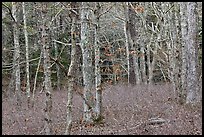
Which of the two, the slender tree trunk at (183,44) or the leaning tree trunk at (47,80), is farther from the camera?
the slender tree trunk at (183,44)

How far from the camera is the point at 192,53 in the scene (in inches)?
532

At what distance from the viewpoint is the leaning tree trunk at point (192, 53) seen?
13.4 meters

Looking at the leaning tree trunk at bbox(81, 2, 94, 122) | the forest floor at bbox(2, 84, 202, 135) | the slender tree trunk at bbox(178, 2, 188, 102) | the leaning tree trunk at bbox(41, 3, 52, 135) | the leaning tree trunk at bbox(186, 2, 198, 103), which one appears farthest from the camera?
the slender tree trunk at bbox(178, 2, 188, 102)

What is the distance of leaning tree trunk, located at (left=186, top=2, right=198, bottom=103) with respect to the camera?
44.1 feet

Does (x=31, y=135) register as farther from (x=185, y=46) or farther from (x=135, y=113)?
(x=185, y=46)

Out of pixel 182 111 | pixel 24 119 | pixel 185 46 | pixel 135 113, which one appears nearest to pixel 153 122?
pixel 182 111

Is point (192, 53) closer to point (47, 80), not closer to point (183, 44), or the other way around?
point (183, 44)

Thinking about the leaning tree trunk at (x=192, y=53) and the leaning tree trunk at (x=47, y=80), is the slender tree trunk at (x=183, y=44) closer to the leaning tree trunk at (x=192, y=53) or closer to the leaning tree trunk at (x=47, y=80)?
the leaning tree trunk at (x=192, y=53)

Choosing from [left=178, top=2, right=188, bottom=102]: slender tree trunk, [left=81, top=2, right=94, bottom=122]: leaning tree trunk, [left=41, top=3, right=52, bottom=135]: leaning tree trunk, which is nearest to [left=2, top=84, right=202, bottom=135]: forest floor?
[left=81, top=2, right=94, bottom=122]: leaning tree trunk

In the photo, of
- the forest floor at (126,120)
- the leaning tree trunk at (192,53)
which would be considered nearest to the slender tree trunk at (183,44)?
the leaning tree trunk at (192,53)

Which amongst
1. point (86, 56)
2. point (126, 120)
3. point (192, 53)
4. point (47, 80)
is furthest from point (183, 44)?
point (47, 80)

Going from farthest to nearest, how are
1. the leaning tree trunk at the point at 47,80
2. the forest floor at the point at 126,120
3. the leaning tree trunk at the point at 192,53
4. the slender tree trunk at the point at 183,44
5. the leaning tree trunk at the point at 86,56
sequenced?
1. the slender tree trunk at the point at 183,44
2. the leaning tree trunk at the point at 192,53
3. the leaning tree trunk at the point at 86,56
4. the forest floor at the point at 126,120
5. the leaning tree trunk at the point at 47,80

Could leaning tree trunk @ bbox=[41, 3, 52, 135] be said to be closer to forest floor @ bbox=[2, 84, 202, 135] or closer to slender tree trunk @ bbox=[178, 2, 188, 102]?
forest floor @ bbox=[2, 84, 202, 135]

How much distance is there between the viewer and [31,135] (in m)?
12.4
